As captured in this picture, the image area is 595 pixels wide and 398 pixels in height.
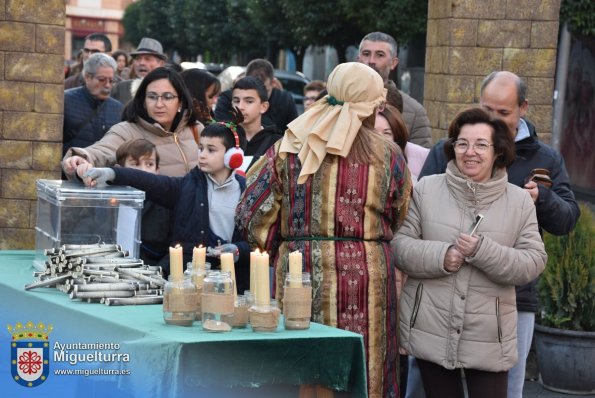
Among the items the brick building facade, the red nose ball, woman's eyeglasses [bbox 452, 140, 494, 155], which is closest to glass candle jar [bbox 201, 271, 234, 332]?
woman's eyeglasses [bbox 452, 140, 494, 155]

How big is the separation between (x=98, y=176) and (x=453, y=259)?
1746 millimetres

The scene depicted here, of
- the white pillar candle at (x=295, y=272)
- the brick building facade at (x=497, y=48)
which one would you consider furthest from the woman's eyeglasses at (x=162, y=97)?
the brick building facade at (x=497, y=48)

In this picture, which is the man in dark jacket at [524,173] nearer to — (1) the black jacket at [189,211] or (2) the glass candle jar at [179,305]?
(1) the black jacket at [189,211]

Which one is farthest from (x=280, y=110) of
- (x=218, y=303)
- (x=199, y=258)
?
(x=218, y=303)

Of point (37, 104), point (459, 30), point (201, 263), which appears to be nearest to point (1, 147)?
point (37, 104)

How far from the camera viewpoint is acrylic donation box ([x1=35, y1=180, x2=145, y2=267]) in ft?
20.2

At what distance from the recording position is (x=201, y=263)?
5.14 m

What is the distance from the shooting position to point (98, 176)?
614 cm

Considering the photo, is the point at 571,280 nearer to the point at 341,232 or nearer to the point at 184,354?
the point at 341,232

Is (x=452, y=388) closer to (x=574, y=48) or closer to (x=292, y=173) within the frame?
(x=292, y=173)

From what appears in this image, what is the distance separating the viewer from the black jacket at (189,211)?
643 cm

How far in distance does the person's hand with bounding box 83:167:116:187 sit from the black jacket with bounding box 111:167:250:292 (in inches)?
9.6

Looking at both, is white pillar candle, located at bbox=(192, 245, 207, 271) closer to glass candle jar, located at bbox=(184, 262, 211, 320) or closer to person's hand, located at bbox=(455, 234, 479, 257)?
glass candle jar, located at bbox=(184, 262, 211, 320)

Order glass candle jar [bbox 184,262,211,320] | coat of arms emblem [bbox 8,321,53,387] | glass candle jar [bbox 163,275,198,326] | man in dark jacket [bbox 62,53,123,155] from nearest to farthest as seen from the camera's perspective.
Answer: glass candle jar [bbox 163,275,198,326], glass candle jar [bbox 184,262,211,320], coat of arms emblem [bbox 8,321,53,387], man in dark jacket [bbox 62,53,123,155]
